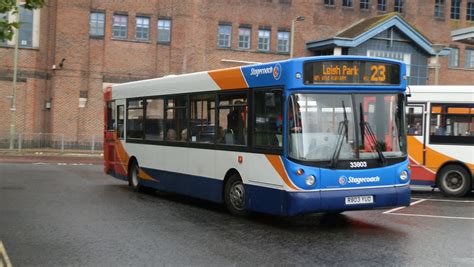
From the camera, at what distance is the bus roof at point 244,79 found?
909cm

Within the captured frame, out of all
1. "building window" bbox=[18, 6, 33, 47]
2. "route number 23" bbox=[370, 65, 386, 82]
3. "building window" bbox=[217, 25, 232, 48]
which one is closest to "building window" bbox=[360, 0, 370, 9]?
A: "building window" bbox=[217, 25, 232, 48]

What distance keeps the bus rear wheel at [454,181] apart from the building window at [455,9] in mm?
34312

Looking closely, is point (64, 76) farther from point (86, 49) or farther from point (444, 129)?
point (444, 129)

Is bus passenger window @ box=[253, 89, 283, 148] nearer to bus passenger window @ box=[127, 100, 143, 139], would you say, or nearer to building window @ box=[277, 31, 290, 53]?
bus passenger window @ box=[127, 100, 143, 139]

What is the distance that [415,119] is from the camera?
15477mm

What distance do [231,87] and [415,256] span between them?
4.62 m

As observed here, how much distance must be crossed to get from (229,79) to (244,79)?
0.52 m

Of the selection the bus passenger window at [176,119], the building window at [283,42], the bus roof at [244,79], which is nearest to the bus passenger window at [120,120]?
the bus roof at [244,79]

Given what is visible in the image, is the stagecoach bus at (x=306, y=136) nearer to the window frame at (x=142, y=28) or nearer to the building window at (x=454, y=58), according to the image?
the window frame at (x=142, y=28)

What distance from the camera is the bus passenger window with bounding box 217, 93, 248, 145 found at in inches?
403

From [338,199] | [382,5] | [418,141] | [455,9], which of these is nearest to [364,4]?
[382,5]

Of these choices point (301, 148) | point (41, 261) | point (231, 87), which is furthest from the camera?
point (231, 87)

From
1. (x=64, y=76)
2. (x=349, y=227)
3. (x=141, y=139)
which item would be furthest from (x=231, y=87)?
(x=64, y=76)

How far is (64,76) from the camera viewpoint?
1426 inches
